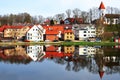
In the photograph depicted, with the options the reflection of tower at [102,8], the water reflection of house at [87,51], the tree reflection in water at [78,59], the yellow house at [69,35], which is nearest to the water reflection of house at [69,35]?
the yellow house at [69,35]

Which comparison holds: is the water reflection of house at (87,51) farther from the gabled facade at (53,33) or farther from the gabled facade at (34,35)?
the gabled facade at (34,35)

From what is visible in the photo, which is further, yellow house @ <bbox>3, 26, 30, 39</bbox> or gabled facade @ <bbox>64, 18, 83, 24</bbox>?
gabled facade @ <bbox>64, 18, 83, 24</bbox>

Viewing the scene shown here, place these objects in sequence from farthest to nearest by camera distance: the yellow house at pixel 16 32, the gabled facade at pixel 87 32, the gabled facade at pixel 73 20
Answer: the gabled facade at pixel 73 20
the yellow house at pixel 16 32
the gabled facade at pixel 87 32

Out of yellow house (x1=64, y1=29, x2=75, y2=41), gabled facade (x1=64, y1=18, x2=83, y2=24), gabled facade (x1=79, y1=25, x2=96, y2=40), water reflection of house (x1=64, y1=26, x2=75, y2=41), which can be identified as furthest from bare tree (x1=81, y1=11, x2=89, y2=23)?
yellow house (x1=64, y1=29, x2=75, y2=41)

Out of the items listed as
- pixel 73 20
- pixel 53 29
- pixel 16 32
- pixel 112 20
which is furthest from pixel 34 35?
pixel 73 20

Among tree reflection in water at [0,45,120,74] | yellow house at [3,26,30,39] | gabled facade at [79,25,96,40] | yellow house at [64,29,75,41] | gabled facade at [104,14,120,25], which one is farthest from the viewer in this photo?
gabled facade at [104,14,120,25]

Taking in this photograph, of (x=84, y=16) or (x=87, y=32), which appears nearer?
(x=87, y=32)

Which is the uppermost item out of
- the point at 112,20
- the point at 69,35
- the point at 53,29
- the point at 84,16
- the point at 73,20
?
the point at 84,16

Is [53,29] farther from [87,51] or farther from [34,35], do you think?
[87,51]

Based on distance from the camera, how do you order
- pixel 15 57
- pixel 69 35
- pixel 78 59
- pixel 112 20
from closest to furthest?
pixel 78 59, pixel 15 57, pixel 69 35, pixel 112 20

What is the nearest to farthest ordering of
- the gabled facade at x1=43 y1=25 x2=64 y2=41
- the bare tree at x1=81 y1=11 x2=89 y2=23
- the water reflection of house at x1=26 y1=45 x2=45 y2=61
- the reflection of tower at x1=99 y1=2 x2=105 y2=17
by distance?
1. the water reflection of house at x1=26 y1=45 x2=45 y2=61
2. the gabled facade at x1=43 y1=25 x2=64 y2=41
3. the reflection of tower at x1=99 y1=2 x2=105 y2=17
4. the bare tree at x1=81 y1=11 x2=89 y2=23

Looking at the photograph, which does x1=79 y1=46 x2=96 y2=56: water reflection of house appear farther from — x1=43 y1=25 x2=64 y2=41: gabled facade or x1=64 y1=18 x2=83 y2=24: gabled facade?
x1=64 y1=18 x2=83 y2=24: gabled facade

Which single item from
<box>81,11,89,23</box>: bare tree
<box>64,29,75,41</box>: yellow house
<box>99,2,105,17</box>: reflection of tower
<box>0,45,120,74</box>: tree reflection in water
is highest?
<box>99,2,105,17</box>: reflection of tower

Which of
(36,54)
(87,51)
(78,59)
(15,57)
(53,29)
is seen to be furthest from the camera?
(53,29)
